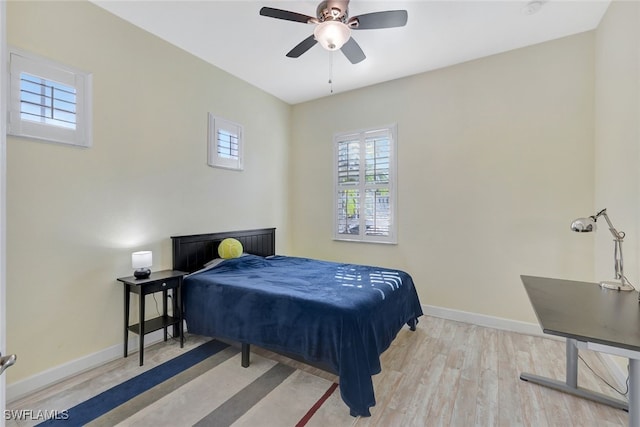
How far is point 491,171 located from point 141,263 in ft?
12.4

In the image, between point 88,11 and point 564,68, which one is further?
point 564,68

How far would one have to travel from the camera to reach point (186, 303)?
111 inches

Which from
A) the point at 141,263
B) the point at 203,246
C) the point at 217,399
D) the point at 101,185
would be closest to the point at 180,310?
the point at 141,263

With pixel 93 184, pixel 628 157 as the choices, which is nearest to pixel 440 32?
pixel 628 157

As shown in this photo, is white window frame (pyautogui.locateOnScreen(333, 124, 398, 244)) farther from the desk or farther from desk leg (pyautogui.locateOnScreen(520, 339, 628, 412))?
desk leg (pyautogui.locateOnScreen(520, 339, 628, 412))

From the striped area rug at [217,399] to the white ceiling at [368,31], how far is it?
3122 millimetres

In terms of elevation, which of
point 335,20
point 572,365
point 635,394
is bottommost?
point 572,365

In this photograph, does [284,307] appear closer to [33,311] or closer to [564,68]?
[33,311]

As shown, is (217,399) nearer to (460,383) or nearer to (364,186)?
(460,383)

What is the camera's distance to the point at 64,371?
224cm

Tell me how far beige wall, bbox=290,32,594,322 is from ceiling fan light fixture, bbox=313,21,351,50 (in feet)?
6.36

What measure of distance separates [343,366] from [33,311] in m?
2.32

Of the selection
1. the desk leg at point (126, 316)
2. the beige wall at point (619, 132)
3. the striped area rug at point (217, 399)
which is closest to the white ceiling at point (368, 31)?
the beige wall at point (619, 132)

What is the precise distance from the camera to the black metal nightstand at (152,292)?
7.97 feet
